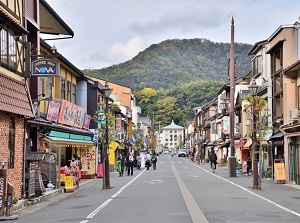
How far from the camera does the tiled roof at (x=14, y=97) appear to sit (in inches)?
659

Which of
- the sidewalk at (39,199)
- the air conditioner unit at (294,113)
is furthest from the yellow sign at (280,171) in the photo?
the sidewalk at (39,199)

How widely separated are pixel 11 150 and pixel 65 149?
17548 millimetres

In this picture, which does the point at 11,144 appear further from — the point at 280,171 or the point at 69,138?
the point at 280,171

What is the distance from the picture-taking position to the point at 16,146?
18.9 metres

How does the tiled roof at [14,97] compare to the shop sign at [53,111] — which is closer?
the tiled roof at [14,97]

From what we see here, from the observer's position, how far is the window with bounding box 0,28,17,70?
57.9 feet

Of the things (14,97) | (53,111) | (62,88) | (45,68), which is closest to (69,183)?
(53,111)

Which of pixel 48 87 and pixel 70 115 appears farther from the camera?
pixel 70 115

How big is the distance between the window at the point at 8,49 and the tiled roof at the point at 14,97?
28.5 inches

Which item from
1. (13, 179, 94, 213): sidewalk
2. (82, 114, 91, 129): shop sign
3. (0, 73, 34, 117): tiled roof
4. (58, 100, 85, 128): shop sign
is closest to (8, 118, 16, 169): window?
(0, 73, 34, 117): tiled roof

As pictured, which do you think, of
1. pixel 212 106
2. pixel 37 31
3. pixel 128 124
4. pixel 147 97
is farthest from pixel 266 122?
pixel 147 97

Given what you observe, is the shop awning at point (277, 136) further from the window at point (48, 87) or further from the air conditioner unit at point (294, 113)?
the window at point (48, 87)

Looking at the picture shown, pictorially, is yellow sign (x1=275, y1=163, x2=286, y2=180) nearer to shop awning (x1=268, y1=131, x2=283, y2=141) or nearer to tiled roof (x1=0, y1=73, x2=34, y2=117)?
shop awning (x1=268, y1=131, x2=283, y2=141)

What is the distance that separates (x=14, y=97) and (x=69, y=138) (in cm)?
1301
